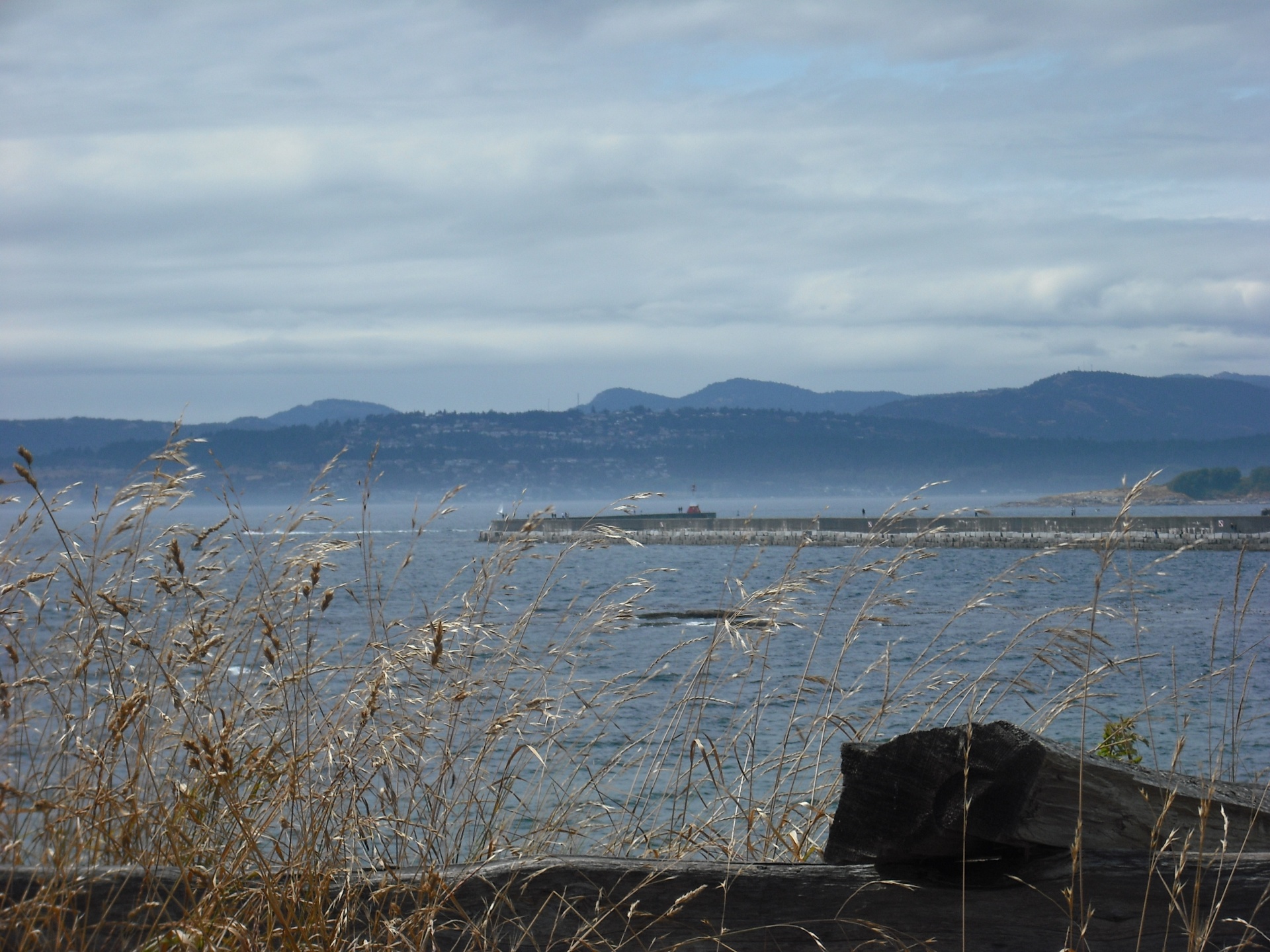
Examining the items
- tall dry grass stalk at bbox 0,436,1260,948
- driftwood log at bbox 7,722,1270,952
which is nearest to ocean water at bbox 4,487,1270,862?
tall dry grass stalk at bbox 0,436,1260,948

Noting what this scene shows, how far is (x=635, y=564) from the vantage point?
54531 mm

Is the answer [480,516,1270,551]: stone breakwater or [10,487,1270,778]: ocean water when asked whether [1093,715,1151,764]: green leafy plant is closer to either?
[10,487,1270,778]: ocean water

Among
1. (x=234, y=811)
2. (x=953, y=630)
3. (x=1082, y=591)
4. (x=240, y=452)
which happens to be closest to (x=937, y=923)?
(x=234, y=811)

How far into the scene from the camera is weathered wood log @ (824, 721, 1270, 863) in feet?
6.21

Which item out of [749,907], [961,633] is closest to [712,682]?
[749,907]

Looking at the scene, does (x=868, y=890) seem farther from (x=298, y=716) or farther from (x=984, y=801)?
(x=298, y=716)

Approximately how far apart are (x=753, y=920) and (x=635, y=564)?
5280 centimetres

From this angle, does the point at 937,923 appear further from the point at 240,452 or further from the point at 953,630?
the point at 240,452

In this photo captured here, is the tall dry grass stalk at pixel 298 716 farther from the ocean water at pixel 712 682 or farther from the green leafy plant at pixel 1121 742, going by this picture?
the green leafy plant at pixel 1121 742

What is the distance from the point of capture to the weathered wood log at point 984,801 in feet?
6.21

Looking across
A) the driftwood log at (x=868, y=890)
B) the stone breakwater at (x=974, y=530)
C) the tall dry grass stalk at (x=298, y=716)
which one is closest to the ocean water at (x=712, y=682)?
the tall dry grass stalk at (x=298, y=716)

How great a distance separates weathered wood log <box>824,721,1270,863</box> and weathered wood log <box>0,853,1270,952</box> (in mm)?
71

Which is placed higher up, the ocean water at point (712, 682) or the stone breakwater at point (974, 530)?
the ocean water at point (712, 682)

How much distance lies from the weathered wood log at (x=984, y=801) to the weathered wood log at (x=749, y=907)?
0.23 feet
